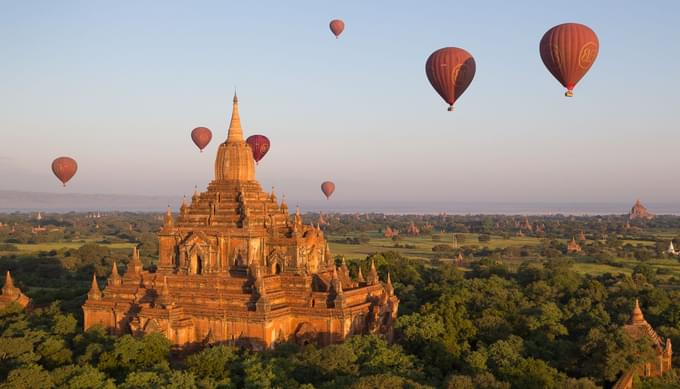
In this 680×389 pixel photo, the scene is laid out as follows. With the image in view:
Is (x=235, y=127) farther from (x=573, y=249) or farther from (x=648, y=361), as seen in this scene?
(x=573, y=249)

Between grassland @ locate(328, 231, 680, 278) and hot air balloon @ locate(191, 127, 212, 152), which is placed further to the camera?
grassland @ locate(328, 231, 680, 278)

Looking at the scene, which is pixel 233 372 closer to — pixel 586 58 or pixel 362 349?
pixel 362 349

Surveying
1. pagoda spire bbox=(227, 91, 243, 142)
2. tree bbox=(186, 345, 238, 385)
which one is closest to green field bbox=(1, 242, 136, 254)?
pagoda spire bbox=(227, 91, 243, 142)

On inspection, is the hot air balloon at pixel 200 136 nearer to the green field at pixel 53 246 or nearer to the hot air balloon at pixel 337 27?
the hot air balloon at pixel 337 27

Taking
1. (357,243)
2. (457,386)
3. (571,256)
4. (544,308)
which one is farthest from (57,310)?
(357,243)

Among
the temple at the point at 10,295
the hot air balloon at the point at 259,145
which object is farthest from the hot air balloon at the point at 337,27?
the temple at the point at 10,295

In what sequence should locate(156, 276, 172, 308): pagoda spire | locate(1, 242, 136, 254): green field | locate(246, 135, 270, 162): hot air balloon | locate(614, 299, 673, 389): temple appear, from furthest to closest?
1. locate(1, 242, 136, 254): green field
2. locate(246, 135, 270, 162): hot air balloon
3. locate(156, 276, 172, 308): pagoda spire
4. locate(614, 299, 673, 389): temple

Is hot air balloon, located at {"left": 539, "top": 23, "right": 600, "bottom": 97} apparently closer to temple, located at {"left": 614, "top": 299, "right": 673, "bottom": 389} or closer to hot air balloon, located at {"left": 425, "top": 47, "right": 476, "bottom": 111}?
hot air balloon, located at {"left": 425, "top": 47, "right": 476, "bottom": 111}
